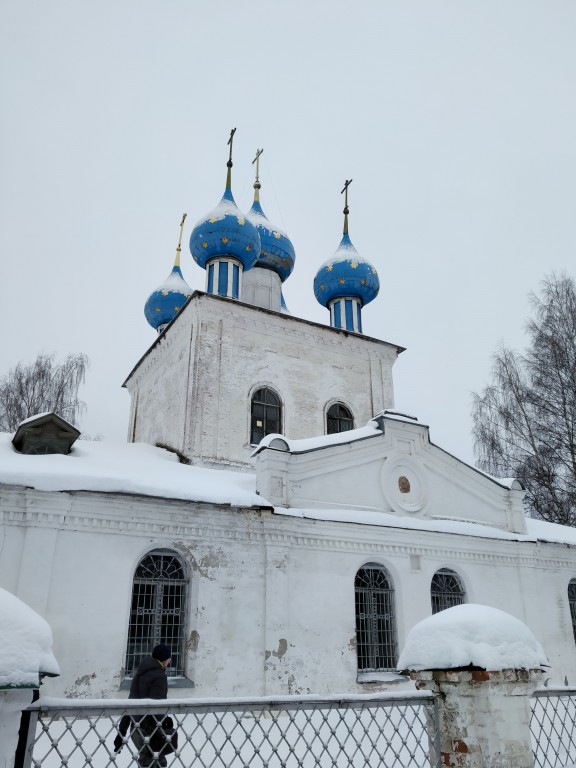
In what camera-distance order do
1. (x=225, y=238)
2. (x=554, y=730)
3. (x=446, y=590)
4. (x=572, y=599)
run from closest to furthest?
1. (x=554, y=730)
2. (x=446, y=590)
3. (x=572, y=599)
4. (x=225, y=238)

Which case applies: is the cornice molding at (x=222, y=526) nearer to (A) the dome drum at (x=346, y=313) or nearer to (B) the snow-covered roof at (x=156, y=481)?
(B) the snow-covered roof at (x=156, y=481)

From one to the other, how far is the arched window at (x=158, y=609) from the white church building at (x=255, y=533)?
0.08 ft

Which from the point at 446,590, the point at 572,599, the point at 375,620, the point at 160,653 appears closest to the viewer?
the point at 160,653

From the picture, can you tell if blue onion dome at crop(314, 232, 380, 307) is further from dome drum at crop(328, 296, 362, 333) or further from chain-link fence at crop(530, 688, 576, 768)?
chain-link fence at crop(530, 688, 576, 768)

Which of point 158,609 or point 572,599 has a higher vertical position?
point 572,599

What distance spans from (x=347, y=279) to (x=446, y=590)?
8.95m

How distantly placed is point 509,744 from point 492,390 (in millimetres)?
15797

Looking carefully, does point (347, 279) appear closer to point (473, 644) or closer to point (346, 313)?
point (346, 313)

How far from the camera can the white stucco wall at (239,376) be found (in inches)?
491

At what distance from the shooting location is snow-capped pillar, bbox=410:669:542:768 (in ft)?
11.1

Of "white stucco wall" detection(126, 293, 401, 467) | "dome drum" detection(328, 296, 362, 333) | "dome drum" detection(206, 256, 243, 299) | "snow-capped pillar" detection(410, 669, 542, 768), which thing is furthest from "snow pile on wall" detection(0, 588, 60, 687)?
"dome drum" detection(328, 296, 362, 333)

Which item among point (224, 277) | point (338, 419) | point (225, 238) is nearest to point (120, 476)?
point (338, 419)

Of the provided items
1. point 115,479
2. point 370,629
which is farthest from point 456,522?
point 115,479

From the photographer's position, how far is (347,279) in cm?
1684
